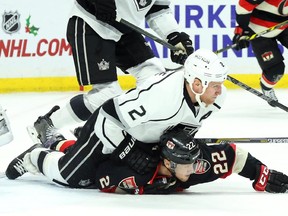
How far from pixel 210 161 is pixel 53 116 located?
3.68ft

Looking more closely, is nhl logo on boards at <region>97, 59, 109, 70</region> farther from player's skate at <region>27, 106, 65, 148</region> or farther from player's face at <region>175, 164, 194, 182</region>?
player's face at <region>175, 164, 194, 182</region>

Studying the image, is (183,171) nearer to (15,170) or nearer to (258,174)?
(258,174)

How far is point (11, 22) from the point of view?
6.44 meters

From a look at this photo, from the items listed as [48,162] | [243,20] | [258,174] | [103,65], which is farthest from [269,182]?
[243,20]

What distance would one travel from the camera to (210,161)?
10.5 feet

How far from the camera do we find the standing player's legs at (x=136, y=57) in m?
3.94

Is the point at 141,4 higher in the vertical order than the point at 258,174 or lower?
higher

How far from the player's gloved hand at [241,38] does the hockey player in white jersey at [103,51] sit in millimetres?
1414

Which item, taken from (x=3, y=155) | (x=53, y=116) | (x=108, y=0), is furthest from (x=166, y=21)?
(x=3, y=155)

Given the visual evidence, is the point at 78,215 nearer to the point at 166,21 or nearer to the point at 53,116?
the point at 53,116

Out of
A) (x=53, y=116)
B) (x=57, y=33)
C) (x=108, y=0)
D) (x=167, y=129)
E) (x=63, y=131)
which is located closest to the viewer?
(x=167, y=129)

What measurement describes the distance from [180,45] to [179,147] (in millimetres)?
1160

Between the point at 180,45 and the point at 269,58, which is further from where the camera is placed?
the point at 269,58

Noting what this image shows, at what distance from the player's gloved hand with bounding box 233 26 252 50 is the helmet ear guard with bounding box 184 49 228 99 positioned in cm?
241
